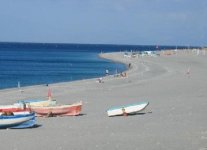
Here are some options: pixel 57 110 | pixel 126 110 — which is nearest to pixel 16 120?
pixel 57 110

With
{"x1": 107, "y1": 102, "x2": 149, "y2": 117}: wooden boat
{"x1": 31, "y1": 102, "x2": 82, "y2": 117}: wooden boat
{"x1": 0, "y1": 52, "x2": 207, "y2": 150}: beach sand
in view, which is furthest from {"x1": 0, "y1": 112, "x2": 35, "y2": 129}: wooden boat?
{"x1": 107, "y1": 102, "x2": 149, "y2": 117}: wooden boat

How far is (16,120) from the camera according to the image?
24.7 meters

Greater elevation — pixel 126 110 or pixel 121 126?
pixel 126 110

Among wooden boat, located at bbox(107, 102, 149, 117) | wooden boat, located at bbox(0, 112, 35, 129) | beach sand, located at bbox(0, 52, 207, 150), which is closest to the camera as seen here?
beach sand, located at bbox(0, 52, 207, 150)

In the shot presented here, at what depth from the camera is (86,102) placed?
35.9 metres

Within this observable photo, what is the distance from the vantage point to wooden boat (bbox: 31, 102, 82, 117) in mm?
29016

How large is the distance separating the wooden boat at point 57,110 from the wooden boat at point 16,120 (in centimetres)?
381

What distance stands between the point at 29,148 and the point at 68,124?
6.40 m

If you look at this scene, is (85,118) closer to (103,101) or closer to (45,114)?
(45,114)

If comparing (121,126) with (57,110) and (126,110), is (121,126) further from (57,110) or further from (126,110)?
(57,110)

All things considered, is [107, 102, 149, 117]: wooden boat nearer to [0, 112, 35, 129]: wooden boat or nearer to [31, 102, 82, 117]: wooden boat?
[31, 102, 82, 117]: wooden boat

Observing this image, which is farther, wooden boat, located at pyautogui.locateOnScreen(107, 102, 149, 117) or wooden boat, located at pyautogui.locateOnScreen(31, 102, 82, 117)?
wooden boat, located at pyautogui.locateOnScreen(31, 102, 82, 117)

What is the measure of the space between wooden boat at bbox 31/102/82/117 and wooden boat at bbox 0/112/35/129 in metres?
3.81

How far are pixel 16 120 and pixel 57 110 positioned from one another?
476 cm
